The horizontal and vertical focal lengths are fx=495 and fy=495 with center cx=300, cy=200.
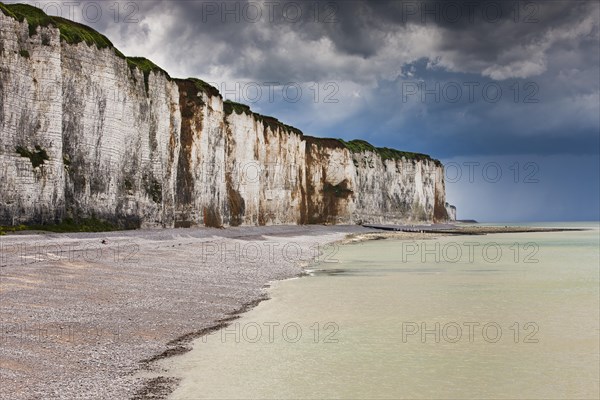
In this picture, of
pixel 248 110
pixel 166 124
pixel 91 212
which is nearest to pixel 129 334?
pixel 91 212

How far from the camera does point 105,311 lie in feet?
32.1

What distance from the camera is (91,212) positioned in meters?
31.4

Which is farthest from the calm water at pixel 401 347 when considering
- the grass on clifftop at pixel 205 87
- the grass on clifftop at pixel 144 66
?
the grass on clifftop at pixel 205 87

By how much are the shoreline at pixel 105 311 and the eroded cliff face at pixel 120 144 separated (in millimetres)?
8978

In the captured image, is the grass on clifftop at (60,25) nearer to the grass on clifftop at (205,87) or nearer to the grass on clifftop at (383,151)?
the grass on clifftop at (205,87)

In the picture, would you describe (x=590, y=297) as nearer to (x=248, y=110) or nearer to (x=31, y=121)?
(x=31, y=121)

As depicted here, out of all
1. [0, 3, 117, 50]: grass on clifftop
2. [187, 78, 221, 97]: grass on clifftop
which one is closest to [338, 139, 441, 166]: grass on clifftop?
[187, 78, 221, 97]: grass on clifftop

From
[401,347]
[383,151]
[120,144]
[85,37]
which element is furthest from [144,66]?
[383,151]

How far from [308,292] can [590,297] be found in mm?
9028

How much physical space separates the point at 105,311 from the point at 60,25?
27505 millimetres

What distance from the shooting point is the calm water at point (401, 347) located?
7004 mm

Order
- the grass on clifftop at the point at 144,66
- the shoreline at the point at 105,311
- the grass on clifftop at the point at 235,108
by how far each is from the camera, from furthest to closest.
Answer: the grass on clifftop at the point at 235,108 → the grass on clifftop at the point at 144,66 → the shoreline at the point at 105,311

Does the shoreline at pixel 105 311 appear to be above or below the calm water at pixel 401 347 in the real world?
above

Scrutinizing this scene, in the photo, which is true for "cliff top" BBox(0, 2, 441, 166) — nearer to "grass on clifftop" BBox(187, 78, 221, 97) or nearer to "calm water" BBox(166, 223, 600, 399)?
"grass on clifftop" BBox(187, 78, 221, 97)
